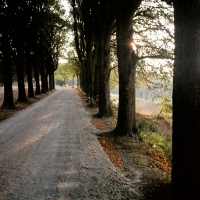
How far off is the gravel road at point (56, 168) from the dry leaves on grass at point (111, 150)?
0.18 metres

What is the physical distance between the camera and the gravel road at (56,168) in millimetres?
4629

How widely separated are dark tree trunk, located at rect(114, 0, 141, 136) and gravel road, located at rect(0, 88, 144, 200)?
1.35 metres

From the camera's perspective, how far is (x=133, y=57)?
8922mm

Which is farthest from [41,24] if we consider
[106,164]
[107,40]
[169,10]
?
[106,164]

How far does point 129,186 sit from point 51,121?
7.55 meters

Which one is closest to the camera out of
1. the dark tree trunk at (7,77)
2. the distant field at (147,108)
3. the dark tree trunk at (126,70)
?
the dark tree trunk at (126,70)

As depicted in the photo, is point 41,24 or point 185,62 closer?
point 185,62

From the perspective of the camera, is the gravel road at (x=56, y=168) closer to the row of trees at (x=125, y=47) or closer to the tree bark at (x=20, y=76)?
the row of trees at (x=125, y=47)

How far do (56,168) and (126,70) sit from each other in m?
4.64

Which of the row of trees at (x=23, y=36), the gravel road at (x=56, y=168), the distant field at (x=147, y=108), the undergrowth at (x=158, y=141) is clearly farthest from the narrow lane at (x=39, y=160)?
the distant field at (x=147, y=108)

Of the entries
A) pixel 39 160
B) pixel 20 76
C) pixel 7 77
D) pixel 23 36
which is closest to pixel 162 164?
pixel 39 160

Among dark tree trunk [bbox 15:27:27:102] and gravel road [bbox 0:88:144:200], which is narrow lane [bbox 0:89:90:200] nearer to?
gravel road [bbox 0:88:144:200]

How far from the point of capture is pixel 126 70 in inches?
350

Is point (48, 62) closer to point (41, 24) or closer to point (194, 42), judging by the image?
point (41, 24)
